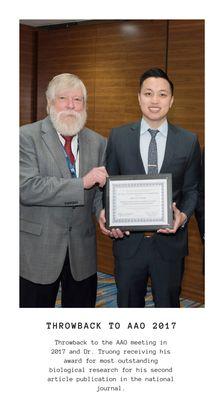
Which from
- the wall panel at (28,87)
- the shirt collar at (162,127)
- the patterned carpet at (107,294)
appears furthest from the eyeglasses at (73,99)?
the wall panel at (28,87)

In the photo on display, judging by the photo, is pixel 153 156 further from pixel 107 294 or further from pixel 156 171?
pixel 107 294

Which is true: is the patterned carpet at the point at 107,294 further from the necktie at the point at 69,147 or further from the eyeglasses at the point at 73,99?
the eyeglasses at the point at 73,99

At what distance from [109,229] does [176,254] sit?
34cm

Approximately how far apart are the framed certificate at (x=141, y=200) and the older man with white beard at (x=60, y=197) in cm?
10

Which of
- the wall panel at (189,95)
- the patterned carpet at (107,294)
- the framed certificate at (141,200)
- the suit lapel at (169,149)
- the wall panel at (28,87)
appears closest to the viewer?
the framed certificate at (141,200)

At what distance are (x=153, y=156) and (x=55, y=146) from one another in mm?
405

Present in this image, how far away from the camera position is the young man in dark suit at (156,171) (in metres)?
2.04

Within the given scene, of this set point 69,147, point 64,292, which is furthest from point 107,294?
point 69,147

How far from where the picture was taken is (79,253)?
2.17 m

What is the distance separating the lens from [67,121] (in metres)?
2.11

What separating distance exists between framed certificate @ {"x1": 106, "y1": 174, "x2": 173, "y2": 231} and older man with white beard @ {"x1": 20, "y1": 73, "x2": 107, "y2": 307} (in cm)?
10
